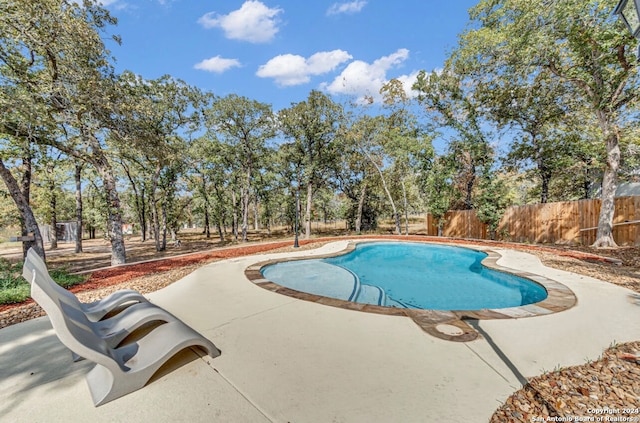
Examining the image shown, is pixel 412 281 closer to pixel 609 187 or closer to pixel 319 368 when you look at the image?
pixel 319 368

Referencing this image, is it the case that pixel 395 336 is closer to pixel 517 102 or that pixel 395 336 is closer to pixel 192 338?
pixel 192 338

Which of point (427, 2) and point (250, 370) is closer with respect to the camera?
point (250, 370)

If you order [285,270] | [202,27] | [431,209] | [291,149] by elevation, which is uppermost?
[202,27]

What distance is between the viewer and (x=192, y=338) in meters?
2.20

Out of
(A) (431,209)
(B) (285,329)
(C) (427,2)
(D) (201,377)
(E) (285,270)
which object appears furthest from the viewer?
(A) (431,209)

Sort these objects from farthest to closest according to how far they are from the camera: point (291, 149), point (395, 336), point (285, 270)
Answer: point (291, 149) → point (285, 270) → point (395, 336)

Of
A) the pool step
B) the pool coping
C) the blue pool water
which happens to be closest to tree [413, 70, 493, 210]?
the blue pool water

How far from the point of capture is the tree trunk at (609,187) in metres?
8.66

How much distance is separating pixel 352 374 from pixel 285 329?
3.66ft

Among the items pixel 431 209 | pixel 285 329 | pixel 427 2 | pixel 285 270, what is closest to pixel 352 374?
pixel 285 329

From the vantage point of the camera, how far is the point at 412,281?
6531mm

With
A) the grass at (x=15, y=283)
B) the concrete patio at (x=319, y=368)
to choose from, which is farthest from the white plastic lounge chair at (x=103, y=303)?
the grass at (x=15, y=283)

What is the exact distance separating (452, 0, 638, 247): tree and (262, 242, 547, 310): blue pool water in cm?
637

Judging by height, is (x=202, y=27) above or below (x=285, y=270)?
above
